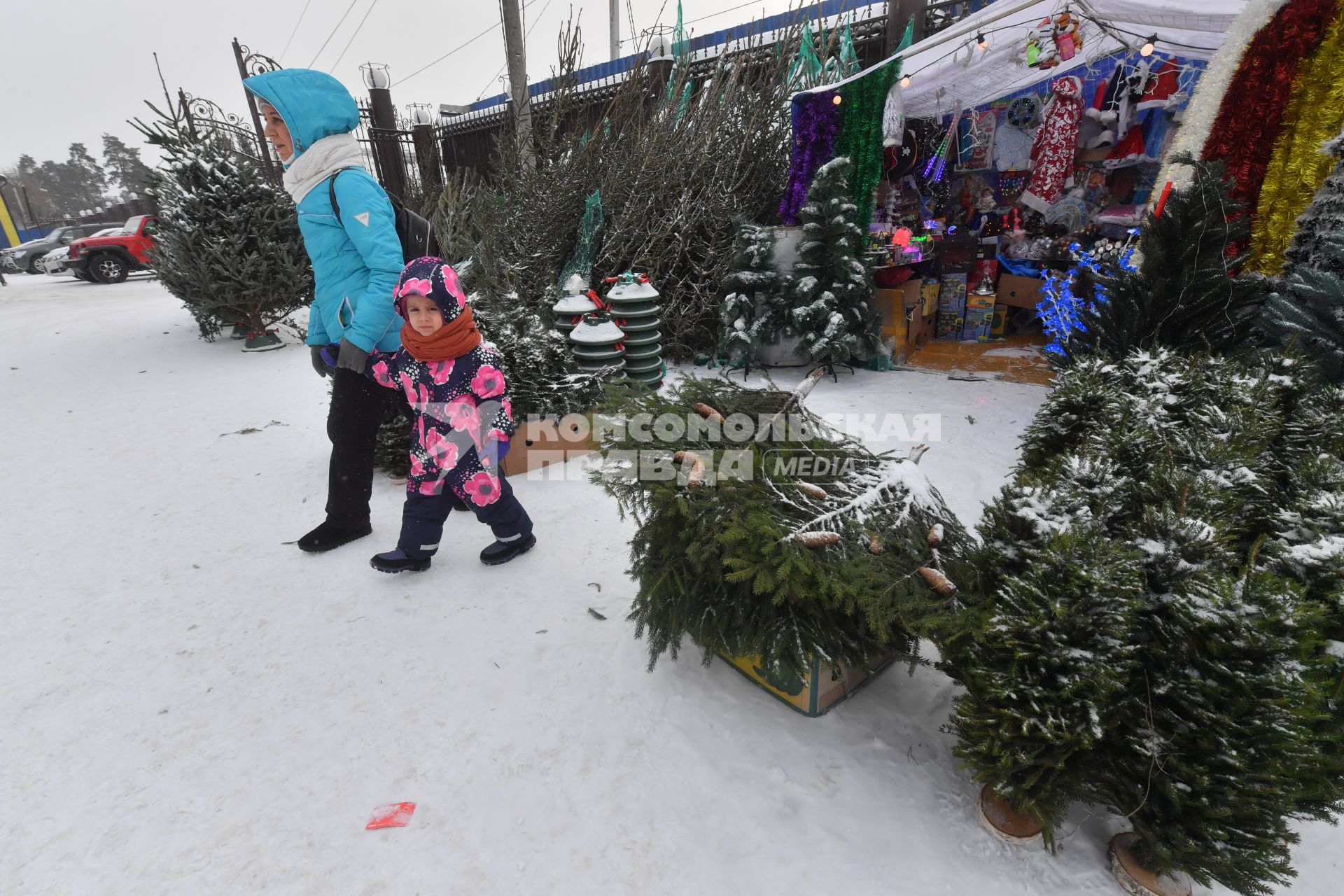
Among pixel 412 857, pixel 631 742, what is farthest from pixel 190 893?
pixel 631 742

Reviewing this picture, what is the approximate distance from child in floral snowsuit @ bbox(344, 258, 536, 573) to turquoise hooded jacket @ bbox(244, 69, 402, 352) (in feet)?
0.38

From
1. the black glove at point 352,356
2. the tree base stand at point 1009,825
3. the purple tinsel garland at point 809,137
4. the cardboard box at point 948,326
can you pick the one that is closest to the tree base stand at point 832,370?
the purple tinsel garland at point 809,137

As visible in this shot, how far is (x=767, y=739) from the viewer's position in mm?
1937

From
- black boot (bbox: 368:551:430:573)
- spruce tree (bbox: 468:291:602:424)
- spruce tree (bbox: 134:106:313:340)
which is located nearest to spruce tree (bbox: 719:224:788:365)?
spruce tree (bbox: 468:291:602:424)

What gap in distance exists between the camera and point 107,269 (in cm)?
1471

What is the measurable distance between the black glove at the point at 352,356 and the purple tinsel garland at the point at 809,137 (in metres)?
4.41

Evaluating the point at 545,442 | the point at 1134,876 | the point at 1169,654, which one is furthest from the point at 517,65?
the point at 1134,876

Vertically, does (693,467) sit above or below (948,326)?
above

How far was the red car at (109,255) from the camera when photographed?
14.4m

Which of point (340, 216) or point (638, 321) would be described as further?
point (638, 321)

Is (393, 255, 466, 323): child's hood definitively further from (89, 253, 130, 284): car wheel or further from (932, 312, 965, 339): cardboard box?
(89, 253, 130, 284): car wheel

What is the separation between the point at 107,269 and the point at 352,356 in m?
17.6

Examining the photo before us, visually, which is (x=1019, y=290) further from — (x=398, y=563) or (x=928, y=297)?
(x=398, y=563)

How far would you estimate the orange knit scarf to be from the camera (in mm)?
2557
